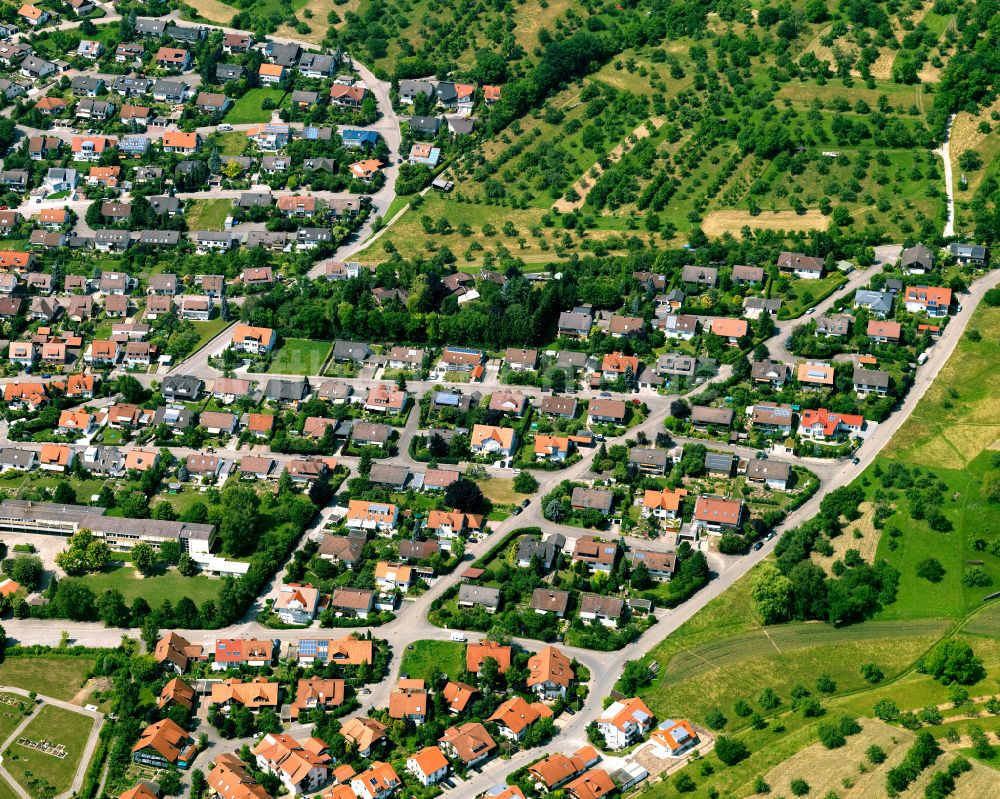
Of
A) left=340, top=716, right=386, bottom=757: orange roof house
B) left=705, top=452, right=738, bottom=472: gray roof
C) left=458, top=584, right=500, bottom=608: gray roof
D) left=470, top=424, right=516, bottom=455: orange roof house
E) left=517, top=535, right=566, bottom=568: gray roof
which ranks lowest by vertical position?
left=340, top=716, right=386, bottom=757: orange roof house

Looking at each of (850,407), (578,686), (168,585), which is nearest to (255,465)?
(168,585)

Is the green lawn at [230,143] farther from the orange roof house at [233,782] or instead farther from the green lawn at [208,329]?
the orange roof house at [233,782]

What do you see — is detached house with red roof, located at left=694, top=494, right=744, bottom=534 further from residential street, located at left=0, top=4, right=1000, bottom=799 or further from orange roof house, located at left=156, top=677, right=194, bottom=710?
orange roof house, located at left=156, top=677, right=194, bottom=710

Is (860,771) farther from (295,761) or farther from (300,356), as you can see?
(300,356)

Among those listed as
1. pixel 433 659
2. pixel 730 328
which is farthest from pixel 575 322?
pixel 433 659

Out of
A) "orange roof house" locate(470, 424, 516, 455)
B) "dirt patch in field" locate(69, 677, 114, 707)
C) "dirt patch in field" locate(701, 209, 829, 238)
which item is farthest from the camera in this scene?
"dirt patch in field" locate(701, 209, 829, 238)

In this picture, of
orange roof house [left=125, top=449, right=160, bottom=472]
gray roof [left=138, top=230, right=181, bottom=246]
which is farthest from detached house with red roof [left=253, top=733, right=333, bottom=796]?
gray roof [left=138, top=230, right=181, bottom=246]
